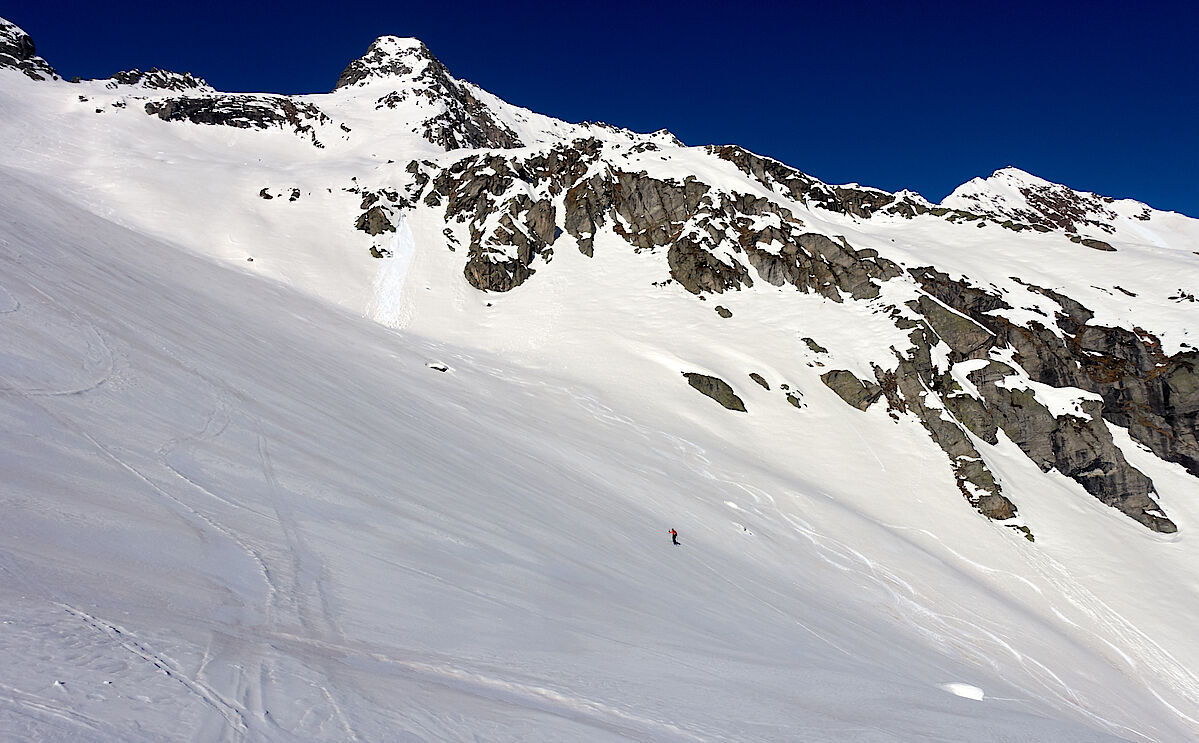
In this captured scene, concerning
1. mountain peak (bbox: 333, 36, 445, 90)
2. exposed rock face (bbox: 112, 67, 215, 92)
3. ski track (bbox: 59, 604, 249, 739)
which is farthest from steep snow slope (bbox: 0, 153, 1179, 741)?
mountain peak (bbox: 333, 36, 445, 90)

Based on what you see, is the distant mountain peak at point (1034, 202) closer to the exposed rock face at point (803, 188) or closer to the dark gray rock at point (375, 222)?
the exposed rock face at point (803, 188)

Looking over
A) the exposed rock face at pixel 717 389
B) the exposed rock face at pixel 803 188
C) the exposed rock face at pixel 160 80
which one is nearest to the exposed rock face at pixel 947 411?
the exposed rock face at pixel 717 389

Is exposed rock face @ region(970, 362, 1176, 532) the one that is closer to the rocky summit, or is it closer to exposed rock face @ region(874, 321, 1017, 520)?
the rocky summit

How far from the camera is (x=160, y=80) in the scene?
93.6 metres

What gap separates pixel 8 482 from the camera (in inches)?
219

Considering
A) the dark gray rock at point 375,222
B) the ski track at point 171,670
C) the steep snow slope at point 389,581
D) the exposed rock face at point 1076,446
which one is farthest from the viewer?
the dark gray rock at point 375,222

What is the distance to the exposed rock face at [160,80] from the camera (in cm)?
9181

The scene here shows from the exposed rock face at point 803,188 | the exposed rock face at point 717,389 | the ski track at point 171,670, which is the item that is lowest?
the ski track at point 171,670

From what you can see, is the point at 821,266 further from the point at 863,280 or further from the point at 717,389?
the point at 717,389

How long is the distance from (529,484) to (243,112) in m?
97.0

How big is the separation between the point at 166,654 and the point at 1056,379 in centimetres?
5460

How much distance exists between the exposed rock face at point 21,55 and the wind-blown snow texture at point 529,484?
2949cm

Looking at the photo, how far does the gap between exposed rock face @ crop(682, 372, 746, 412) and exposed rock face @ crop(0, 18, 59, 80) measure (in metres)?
108

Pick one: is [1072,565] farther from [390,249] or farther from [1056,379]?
[390,249]
